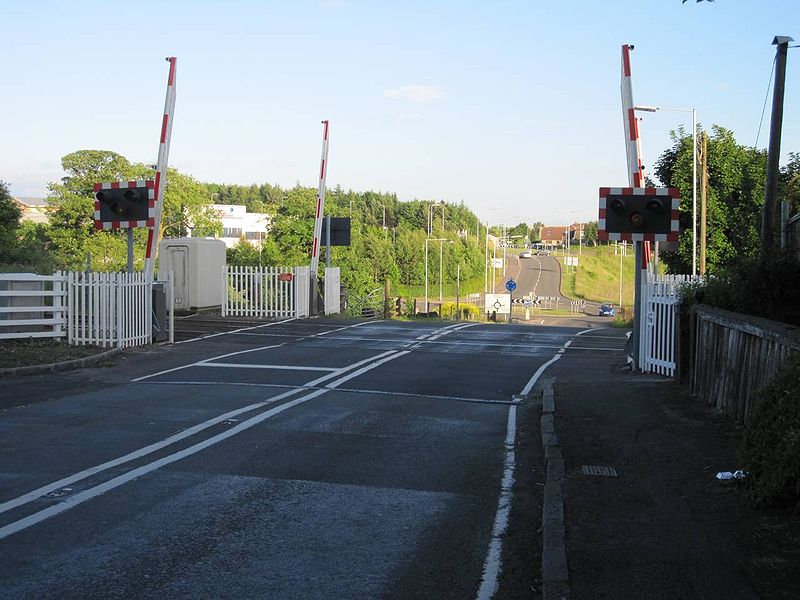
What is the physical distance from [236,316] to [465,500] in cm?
2296

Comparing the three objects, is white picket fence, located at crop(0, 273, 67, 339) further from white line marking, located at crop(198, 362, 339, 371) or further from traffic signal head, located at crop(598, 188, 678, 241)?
traffic signal head, located at crop(598, 188, 678, 241)

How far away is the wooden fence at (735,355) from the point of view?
8.53m

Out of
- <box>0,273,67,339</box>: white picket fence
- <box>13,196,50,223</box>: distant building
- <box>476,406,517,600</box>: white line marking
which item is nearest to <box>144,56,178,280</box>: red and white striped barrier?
<box>0,273,67,339</box>: white picket fence

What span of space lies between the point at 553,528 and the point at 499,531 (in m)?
0.53

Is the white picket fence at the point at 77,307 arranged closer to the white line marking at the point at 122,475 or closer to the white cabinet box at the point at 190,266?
the white line marking at the point at 122,475

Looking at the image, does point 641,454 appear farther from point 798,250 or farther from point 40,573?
point 798,250

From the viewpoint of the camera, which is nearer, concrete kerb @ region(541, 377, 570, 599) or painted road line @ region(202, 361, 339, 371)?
concrete kerb @ region(541, 377, 570, 599)

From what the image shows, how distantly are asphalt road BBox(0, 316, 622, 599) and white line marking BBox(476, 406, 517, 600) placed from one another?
2cm

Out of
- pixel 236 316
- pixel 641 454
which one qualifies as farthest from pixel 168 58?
pixel 641 454

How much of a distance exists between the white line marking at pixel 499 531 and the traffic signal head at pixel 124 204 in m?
11.7

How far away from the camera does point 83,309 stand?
736 inches

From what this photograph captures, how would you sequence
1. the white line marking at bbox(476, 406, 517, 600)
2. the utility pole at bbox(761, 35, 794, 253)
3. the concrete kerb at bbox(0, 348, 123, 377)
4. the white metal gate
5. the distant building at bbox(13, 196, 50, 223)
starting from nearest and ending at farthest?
the white line marking at bbox(476, 406, 517, 600) < the concrete kerb at bbox(0, 348, 123, 377) < the utility pole at bbox(761, 35, 794, 253) < the white metal gate < the distant building at bbox(13, 196, 50, 223)

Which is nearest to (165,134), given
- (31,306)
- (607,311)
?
(31,306)

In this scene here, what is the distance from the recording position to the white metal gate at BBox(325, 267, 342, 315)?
3241cm
